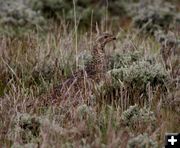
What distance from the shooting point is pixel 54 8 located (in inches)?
370

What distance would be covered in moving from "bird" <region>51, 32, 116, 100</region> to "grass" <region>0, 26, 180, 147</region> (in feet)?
0.37

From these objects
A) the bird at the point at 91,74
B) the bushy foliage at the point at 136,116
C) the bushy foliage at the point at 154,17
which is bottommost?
the bushy foliage at the point at 154,17

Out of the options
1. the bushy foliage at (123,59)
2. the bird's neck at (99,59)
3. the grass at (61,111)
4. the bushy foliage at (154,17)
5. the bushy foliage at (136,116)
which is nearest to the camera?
the grass at (61,111)

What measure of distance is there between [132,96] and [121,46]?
142 centimetres

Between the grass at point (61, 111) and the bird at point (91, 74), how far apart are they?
0.37ft

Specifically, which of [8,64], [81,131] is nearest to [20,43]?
[8,64]

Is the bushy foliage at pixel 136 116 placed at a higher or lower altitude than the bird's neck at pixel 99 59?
lower

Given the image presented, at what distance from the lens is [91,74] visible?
5.16m

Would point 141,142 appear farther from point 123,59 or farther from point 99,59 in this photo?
point 123,59

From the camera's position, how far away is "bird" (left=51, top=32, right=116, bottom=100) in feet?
15.8

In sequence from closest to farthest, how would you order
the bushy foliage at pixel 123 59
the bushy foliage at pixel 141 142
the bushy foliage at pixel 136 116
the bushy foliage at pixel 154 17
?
the bushy foliage at pixel 141 142 < the bushy foliage at pixel 136 116 < the bushy foliage at pixel 123 59 < the bushy foliage at pixel 154 17

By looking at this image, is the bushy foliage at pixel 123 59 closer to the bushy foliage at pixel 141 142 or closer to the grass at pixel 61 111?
the grass at pixel 61 111

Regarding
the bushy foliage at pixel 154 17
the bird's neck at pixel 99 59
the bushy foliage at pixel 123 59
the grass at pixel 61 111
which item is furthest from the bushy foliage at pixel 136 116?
the bushy foliage at pixel 154 17

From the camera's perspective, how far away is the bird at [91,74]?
15.8ft
